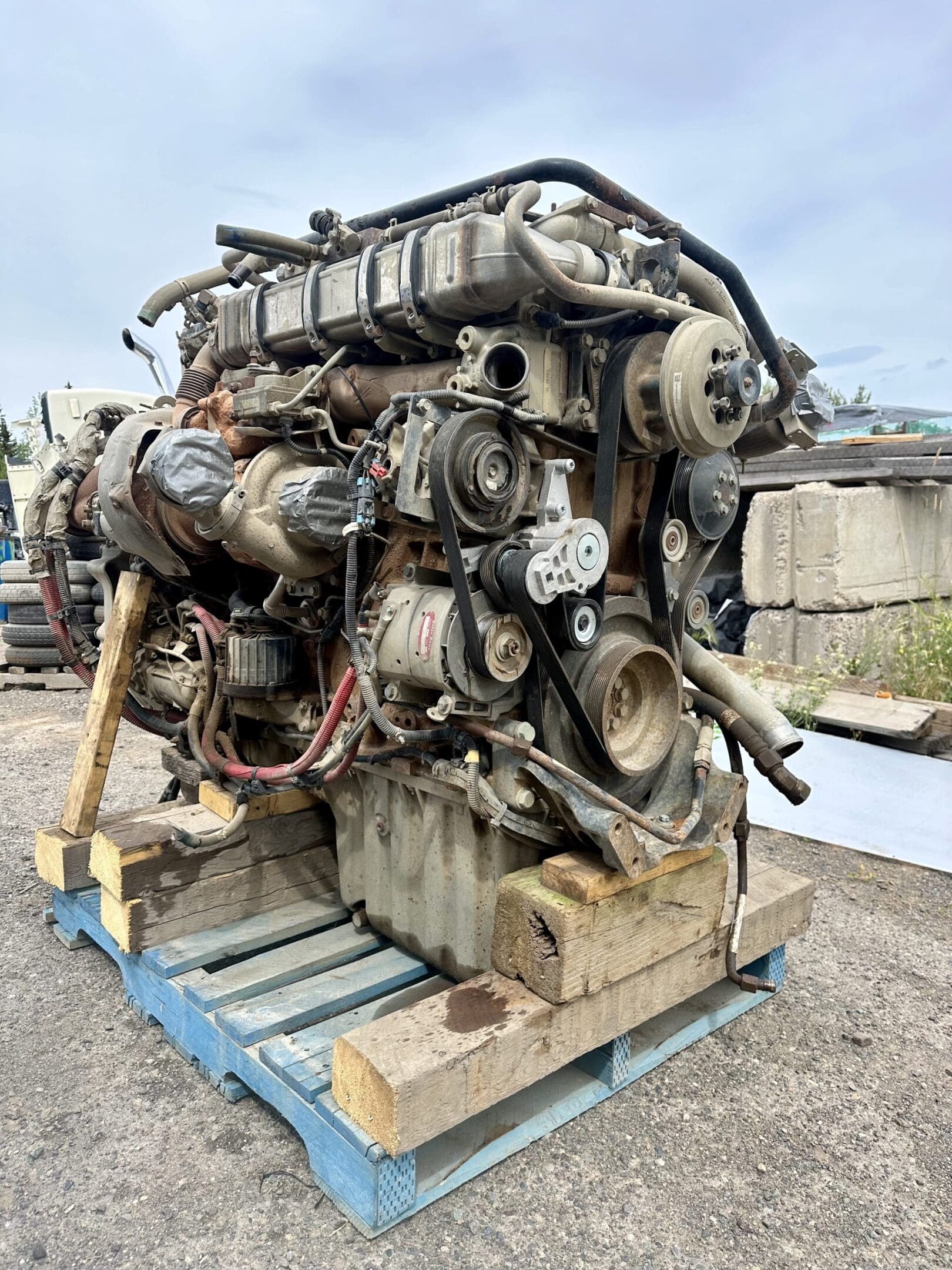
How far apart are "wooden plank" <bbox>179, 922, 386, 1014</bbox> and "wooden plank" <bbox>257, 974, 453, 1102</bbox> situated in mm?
216

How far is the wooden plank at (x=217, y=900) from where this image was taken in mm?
2647

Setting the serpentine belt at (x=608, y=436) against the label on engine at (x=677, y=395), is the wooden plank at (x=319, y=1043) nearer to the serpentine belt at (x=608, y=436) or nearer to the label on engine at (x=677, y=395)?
the serpentine belt at (x=608, y=436)

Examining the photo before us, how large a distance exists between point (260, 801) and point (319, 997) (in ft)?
2.30

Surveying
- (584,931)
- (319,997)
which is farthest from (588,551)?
(319,997)

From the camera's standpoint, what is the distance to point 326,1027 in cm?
231

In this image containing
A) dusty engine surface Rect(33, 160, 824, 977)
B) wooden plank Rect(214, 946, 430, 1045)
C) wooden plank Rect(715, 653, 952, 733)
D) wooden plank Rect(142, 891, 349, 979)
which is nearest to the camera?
dusty engine surface Rect(33, 160, 824, 977)

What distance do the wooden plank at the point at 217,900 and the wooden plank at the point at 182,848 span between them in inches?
1.0

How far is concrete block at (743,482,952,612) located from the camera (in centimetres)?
579

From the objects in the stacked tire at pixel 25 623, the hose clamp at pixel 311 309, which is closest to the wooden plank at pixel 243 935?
the hose clamp at pixel 311 309

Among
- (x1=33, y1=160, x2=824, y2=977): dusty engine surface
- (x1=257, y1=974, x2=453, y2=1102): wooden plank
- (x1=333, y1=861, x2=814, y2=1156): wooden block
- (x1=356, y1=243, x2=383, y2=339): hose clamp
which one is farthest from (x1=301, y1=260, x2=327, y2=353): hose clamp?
(x1=257, y1=974, x2=453, y2=1102): wooden plank

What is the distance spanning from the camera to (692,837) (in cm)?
234

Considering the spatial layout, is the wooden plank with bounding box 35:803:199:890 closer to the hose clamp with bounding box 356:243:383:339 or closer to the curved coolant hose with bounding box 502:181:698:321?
the hose clamp with bounding box 356:243:383:339

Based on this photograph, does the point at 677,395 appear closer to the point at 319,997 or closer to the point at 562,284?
the point at 562,284

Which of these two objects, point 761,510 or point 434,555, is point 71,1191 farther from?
point 761,510
